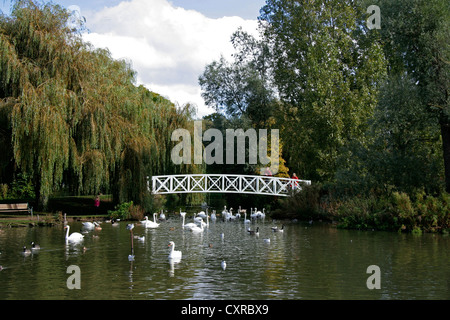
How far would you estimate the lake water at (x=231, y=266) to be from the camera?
32.2 ft

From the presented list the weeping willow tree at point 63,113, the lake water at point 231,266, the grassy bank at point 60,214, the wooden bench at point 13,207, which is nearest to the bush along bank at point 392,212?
the lake water at point 231,266

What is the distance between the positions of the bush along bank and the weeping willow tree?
888cm

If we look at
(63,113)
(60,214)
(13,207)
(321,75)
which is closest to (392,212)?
(321,75)

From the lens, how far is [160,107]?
103ft

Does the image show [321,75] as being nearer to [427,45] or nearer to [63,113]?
[427,45]

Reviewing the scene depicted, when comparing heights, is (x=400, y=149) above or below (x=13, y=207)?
above

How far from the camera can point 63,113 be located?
2178 cm

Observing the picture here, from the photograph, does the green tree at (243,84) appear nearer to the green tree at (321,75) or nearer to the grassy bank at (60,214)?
the green tree at (321,75)

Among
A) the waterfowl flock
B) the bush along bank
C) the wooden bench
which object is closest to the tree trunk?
the bush along bank

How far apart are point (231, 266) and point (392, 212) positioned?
9.84 meters

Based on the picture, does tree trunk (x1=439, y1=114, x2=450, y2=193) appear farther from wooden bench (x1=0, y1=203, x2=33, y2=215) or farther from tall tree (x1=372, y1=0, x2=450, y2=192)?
wooden bench (x1=0, y1=203, x2=33, y2=215)

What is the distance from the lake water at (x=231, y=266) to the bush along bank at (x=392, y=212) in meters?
1.06
